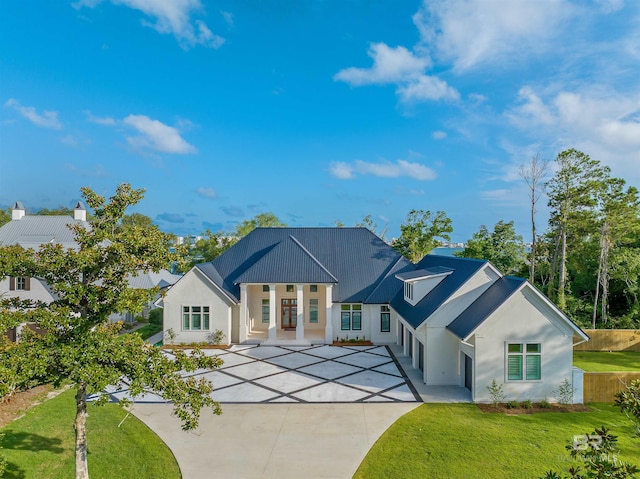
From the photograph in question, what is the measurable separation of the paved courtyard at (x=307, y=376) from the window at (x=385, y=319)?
4.98 ft

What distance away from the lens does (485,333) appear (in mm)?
15336

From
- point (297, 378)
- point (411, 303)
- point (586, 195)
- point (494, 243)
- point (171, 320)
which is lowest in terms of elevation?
point (297, 378)

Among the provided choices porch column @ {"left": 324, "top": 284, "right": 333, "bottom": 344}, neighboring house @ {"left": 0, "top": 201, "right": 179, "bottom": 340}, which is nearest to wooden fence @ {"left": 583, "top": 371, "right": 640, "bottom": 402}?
porch column @ {"left": 324, "top": 284, "right": 333, "bottom": 344}

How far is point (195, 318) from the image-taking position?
24812 millimetres

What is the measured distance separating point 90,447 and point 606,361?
2645 centimetres

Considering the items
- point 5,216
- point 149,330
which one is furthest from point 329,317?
point 5,216

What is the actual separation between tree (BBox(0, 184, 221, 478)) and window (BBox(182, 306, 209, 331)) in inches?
619

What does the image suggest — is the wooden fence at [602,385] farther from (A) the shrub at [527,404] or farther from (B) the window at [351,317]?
(B) the window at [351,317]

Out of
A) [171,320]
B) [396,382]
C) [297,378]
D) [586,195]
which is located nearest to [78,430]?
[297,378]

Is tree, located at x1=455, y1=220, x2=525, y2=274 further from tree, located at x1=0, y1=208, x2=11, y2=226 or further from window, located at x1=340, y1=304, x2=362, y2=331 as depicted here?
tree, located at x1=0, y1=208, x2=11, y2=226

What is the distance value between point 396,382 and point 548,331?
6.79 meters

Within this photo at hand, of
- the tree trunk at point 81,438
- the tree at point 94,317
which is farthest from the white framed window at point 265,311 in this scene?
the tree trunk at point 81,438

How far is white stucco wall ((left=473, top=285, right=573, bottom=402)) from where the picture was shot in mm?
15312

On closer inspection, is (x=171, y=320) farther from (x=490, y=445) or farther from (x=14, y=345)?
(x=490, y=445)
